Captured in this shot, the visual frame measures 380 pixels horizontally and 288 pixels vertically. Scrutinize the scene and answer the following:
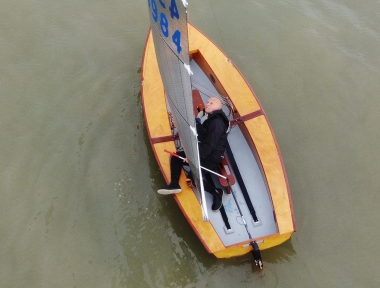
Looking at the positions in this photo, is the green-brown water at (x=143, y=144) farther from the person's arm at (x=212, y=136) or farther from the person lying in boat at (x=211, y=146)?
the person's arm at (x=212, y=136)

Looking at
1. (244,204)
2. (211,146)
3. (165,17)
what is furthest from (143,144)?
(165,17)

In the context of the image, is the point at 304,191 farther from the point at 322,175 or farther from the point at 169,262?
the point at 169,262

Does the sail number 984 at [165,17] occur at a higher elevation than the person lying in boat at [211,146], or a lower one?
higher

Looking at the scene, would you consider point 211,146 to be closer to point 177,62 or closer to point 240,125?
point 240,125

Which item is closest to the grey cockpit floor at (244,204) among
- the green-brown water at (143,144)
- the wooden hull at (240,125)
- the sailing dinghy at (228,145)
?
the sailing dinghy at (228,145)

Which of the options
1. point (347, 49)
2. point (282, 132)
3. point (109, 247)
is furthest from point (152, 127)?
point (347, 49)
